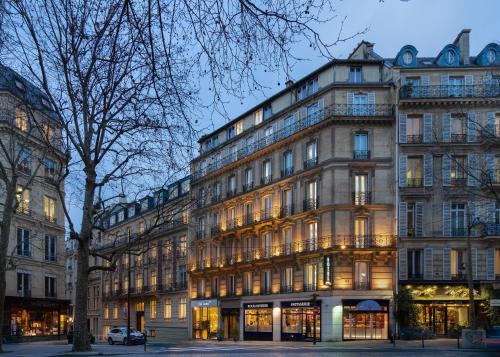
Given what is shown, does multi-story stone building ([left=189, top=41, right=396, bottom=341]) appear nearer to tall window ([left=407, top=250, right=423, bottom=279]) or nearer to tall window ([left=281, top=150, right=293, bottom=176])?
tall window ([left=281, top=150, right=293, bottom=176])

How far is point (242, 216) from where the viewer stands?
61562 mm

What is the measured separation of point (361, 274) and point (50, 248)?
90.0ft

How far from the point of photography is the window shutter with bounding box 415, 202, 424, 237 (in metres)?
48.9

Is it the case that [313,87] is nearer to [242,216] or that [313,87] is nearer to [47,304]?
[242,216]

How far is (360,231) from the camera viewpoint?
49.8 m

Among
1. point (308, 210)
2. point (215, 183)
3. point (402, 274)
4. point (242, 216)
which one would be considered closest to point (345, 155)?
point (308, 210)

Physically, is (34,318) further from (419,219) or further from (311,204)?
(419,219)

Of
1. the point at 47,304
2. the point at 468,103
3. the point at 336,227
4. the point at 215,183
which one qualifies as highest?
the point at 468,103

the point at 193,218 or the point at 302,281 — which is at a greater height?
the point at 193,218

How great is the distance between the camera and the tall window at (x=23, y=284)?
176 feet

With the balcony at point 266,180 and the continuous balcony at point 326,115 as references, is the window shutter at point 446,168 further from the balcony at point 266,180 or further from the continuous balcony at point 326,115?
the balcony at point 266,180

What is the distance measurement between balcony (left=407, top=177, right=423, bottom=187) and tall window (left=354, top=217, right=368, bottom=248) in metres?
4.12

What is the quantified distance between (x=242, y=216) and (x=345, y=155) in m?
14.5

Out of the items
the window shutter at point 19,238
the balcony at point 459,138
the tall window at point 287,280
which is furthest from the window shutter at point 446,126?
the window shutter at point 19,238
